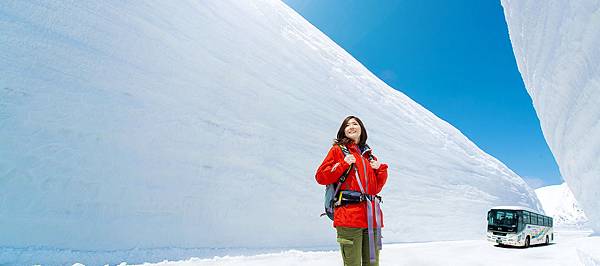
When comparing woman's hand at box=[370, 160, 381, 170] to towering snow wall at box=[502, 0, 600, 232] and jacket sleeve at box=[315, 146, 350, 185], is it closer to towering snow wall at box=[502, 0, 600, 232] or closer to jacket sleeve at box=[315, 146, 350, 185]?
jacket sleeve at box=[315, 146, 350, 185]

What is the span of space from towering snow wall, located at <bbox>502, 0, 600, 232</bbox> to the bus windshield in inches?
82.4

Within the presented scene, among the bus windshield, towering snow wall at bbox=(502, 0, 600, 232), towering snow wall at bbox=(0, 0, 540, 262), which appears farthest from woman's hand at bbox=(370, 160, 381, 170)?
the bus windshield

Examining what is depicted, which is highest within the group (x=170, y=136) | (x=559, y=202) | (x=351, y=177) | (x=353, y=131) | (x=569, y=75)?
(x=569, y=75)

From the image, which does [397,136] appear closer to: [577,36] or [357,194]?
[577,36]

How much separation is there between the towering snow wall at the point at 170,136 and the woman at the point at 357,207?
4.10 metres

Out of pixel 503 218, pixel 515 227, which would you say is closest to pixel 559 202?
pixel 503 218

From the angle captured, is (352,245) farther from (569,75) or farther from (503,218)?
(503,218)

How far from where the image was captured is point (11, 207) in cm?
430

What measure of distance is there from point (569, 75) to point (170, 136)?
6631 millimetres

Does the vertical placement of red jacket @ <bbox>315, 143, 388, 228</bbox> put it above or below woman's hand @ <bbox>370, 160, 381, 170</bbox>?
below

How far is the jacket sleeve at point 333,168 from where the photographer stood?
2.04m

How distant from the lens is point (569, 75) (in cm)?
532

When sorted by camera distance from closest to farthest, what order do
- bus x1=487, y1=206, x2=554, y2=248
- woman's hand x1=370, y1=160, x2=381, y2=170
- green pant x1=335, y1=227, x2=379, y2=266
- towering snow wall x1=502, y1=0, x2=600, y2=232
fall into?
green pant x1=335, y1=227, x2=379, y2=266 → woman's hand x1=370, y1=160, x2=381, y2=170 → towering snow wall x1=502, y1=0, x2=600, y2=232 → bus x1=487, y1=206, x2=554, y2=248

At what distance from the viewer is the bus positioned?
9062 millimetres
